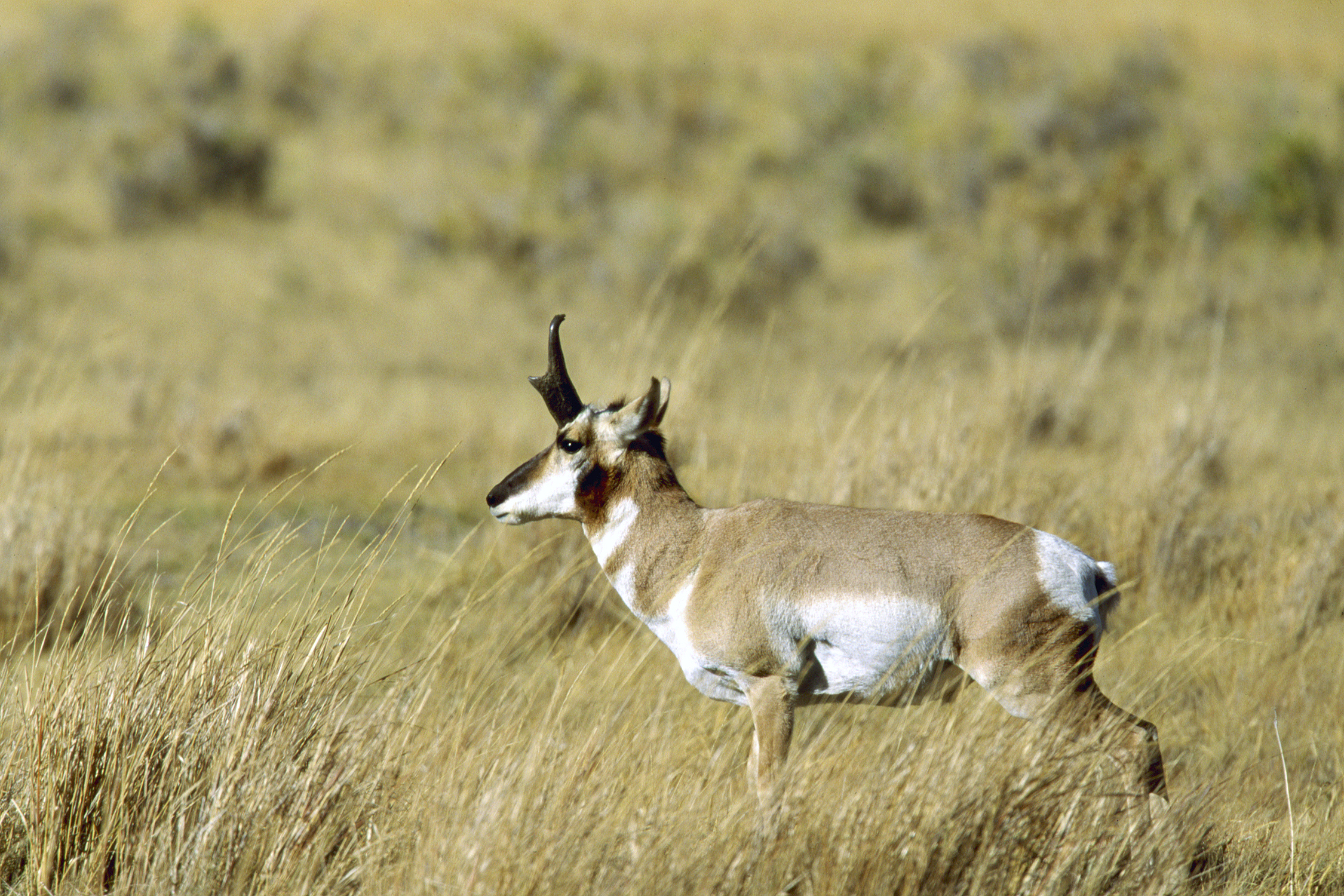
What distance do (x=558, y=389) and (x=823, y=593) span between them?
124cm

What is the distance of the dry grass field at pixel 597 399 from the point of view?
3.62m

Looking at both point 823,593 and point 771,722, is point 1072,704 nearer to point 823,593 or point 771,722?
point 823,593

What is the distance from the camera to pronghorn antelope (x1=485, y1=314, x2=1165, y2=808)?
3865 millimetres

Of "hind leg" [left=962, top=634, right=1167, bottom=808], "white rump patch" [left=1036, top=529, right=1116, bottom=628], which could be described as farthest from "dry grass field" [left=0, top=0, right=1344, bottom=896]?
"white rump patch" [left=1036, top=529, right=1116, bottom=628]

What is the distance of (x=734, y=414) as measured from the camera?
1068 cm

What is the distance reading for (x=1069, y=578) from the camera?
12.8 feet

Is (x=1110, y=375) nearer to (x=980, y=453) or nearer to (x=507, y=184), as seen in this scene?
(x=980, y=453)

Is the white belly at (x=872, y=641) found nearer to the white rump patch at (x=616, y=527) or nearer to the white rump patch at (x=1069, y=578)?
the white rump patch at (x=1069, y=578)

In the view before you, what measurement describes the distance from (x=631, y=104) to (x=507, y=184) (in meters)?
9.35

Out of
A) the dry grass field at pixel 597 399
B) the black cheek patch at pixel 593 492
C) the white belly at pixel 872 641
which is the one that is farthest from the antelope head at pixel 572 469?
the white belly at pixel 872 641

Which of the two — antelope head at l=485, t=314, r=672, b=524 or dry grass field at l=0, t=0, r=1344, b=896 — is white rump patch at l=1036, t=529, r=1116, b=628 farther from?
antelope head at l=485, t=314, r=672, b=524

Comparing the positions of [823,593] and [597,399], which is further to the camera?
[597,399]

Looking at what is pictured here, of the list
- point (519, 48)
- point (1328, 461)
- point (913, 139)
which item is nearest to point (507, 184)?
point (913, 139)

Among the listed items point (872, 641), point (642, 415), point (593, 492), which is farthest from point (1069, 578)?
point (593, 492)
